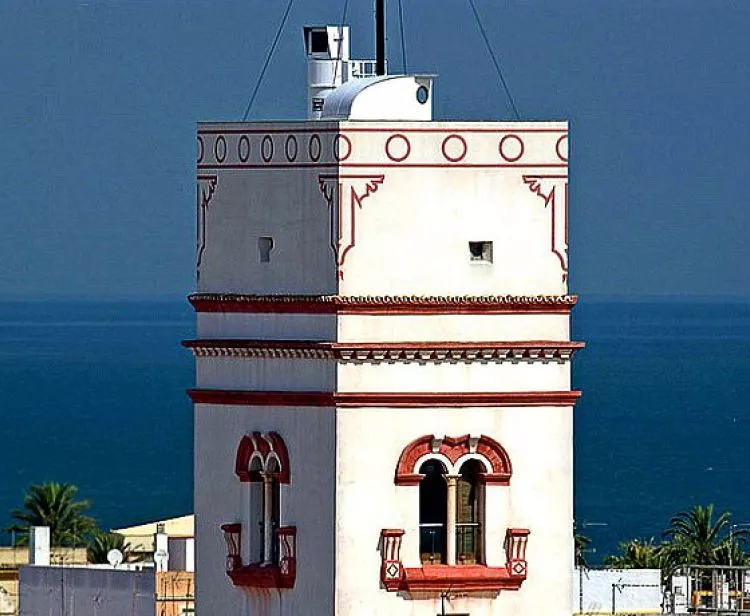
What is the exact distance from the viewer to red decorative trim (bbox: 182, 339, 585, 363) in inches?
1367

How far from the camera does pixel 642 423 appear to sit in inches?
7736

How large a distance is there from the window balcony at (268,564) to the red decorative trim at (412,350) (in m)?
1.55

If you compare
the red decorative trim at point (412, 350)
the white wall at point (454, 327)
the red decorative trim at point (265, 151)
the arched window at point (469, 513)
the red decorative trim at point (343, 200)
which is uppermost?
the red decorative trim at point (265, 151)

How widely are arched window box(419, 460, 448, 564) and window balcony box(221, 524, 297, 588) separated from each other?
113 cm

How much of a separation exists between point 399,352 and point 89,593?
15263 millimetres

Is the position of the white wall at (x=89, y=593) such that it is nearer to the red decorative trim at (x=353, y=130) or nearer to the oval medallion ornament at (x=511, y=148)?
the red decorative trim at (x=353, y=130)

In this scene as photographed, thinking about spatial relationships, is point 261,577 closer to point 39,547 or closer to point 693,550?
point 39,547

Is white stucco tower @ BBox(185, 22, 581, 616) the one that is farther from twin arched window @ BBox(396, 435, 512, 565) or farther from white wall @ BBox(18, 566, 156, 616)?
Answer: white wall @ BBox(18, 566, 156, 616)

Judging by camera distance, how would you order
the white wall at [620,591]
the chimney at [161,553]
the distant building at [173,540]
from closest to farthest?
the white wall at [620,591]
the chimney at [161,553]
the distant building at [173,540]

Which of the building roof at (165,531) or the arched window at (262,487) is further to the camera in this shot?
the building roof at (165,531)

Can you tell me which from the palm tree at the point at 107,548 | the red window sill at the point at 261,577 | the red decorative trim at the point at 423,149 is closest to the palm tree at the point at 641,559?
the palm tree at the point at 107,548

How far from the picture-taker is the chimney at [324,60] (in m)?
36.2

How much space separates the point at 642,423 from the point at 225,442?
161027 mm

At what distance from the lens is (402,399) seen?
115 ft
